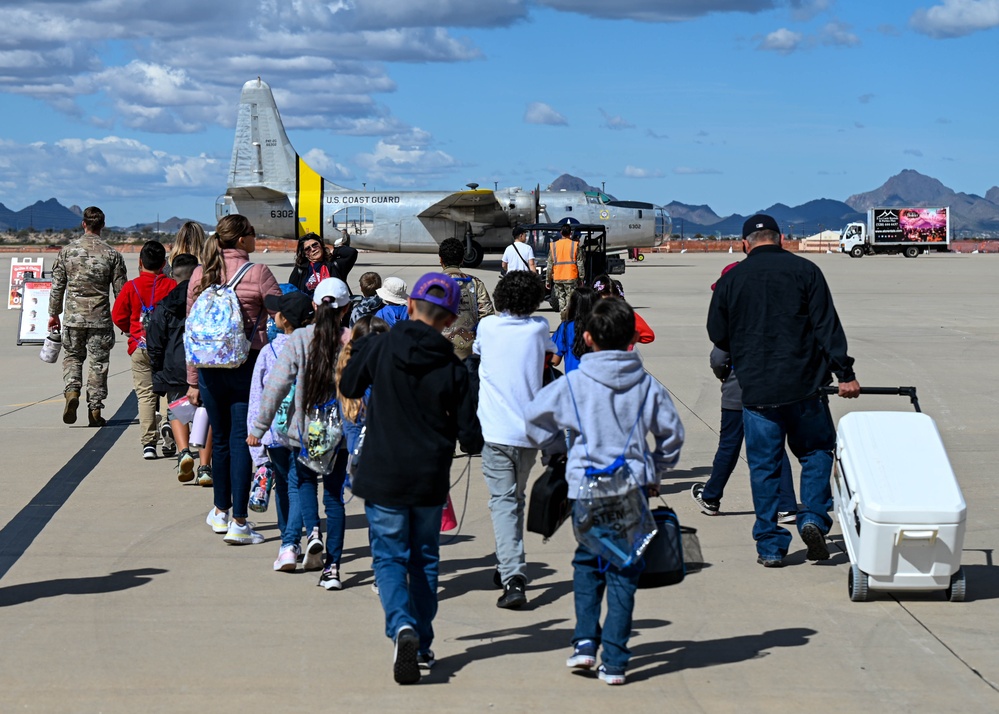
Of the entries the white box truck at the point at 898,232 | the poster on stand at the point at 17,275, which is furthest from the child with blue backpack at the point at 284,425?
the white box truck at the point at 898,232

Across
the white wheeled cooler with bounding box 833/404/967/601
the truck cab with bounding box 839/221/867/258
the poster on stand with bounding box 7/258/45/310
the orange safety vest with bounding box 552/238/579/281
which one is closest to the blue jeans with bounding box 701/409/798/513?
the white wheeled cooler with bounding box 833/404/967/601

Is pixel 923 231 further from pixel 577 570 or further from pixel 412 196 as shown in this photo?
pixel 577 570

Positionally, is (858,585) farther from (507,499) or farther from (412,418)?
(412,418)

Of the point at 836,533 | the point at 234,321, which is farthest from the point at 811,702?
the point at 234,321

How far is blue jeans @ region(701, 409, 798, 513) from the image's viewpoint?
759cm

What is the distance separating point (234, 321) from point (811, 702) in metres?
4.00

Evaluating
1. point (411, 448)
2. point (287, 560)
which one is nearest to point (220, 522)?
point (287, 560)

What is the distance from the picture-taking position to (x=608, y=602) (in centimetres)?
484

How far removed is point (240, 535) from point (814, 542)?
3.39 m

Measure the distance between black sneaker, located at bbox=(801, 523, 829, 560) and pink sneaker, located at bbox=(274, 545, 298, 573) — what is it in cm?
287

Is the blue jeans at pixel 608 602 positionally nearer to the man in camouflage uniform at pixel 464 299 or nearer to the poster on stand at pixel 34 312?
the man in camouflage uniform at pixel 464 299

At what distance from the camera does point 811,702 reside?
4.61 m

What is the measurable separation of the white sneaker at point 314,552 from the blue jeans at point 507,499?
107 centimetres

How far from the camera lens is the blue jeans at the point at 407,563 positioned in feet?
16.0
